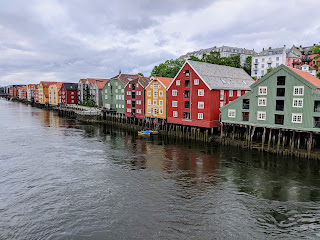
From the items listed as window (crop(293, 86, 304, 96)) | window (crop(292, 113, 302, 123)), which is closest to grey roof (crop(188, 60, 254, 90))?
window (crop(293, 86, 304, 96))

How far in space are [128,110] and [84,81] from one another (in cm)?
5490

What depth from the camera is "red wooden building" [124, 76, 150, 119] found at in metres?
65.3

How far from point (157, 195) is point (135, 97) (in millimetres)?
47847

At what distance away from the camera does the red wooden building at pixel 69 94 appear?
12456 centimetres

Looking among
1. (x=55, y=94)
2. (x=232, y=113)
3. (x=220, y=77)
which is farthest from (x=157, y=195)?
(x=55, y=94)

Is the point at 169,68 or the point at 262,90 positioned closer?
the point at 262,90

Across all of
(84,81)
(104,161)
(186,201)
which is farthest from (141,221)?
(84,81)

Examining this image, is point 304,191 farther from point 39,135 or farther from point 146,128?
point 39,135

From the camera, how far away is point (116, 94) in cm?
7906

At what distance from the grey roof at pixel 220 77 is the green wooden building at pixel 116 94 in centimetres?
3140

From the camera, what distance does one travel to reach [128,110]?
71688 millimetres

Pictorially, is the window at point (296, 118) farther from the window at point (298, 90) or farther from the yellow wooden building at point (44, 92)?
the yellow wooden building at point (44, 92)

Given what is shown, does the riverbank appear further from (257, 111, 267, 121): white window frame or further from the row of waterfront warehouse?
(257, 111, 267, 121): white window frame

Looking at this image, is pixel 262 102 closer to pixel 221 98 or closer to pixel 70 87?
pixel 221 98
